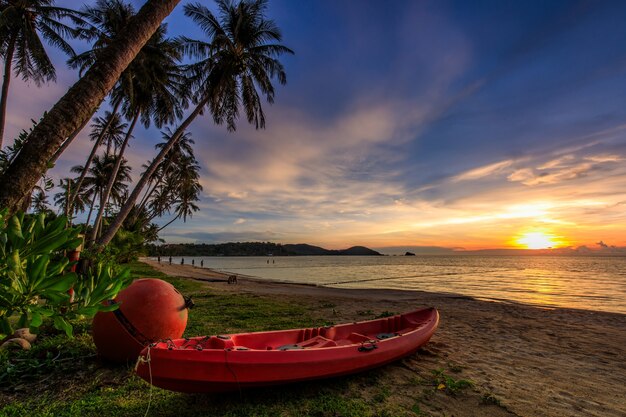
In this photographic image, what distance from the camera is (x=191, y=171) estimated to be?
→ 1239 inches

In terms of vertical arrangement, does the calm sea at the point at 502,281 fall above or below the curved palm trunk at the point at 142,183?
below

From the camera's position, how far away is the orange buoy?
4.28m

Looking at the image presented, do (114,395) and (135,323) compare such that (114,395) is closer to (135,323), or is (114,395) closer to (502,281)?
(135,323)

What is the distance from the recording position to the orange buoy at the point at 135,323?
14.0 feet

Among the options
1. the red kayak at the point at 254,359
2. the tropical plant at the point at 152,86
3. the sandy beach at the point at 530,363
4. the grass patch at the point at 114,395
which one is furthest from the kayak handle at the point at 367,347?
the tropical plant at the point at 152,86

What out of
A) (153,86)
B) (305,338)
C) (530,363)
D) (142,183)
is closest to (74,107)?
(305,338)

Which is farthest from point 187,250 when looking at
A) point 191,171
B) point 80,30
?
point 80,30

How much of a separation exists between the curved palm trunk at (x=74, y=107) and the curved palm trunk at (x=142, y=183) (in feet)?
29.0

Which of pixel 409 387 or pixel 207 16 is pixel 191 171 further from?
pixel 409 387

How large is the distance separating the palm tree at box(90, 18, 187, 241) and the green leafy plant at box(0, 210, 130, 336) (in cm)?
1372

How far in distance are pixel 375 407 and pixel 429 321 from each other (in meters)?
2.93

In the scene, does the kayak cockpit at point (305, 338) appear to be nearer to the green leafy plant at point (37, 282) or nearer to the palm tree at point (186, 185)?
the green leafy plant at point (37, 282)

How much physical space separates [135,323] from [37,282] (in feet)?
9.79

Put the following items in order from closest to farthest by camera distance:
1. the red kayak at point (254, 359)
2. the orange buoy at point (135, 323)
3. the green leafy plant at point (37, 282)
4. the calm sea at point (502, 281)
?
1. the green leafy plant at point (37, 282)
2. the red kayak at point (254, 359)
3. the orange buoy at point (135, 323)
4. the calm sea at point (502, 281)
